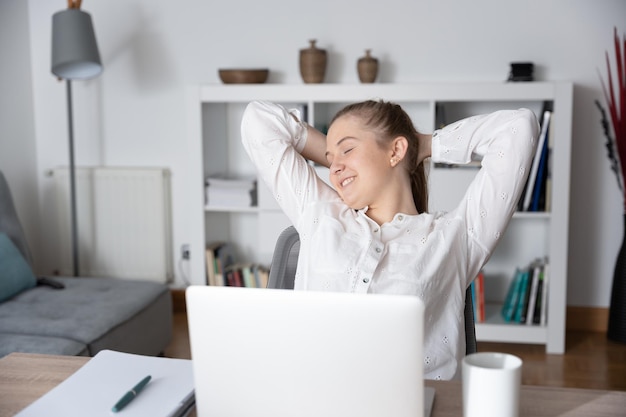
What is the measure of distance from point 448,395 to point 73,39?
2887 millimetres

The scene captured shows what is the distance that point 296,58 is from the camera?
Answer: 12.1 feet

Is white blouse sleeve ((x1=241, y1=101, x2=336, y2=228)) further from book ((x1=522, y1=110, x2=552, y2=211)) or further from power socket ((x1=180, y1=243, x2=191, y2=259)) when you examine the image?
power socket ((x1=180, y1=243, x2=191, y2=259))

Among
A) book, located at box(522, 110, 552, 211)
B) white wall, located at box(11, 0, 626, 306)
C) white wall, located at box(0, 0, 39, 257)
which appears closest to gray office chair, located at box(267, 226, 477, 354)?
book, located at box(522, 110, 552, 211)

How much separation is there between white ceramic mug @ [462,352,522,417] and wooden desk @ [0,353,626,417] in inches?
6.0

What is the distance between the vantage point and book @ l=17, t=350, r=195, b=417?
3.51 feet

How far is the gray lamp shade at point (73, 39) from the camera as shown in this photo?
3.44 m

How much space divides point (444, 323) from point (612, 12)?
2.56m

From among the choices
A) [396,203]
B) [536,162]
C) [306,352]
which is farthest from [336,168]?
[536,162]

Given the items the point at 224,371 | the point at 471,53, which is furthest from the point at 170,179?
the point at 224,371

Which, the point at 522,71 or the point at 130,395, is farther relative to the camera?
the point at 522,71

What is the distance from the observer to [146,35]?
385 centimetres

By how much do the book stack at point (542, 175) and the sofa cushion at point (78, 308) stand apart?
5.51 feet

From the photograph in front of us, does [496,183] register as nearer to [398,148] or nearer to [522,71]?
[398,148]

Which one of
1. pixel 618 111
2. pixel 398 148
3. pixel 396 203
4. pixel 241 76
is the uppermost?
pixel 241 76
